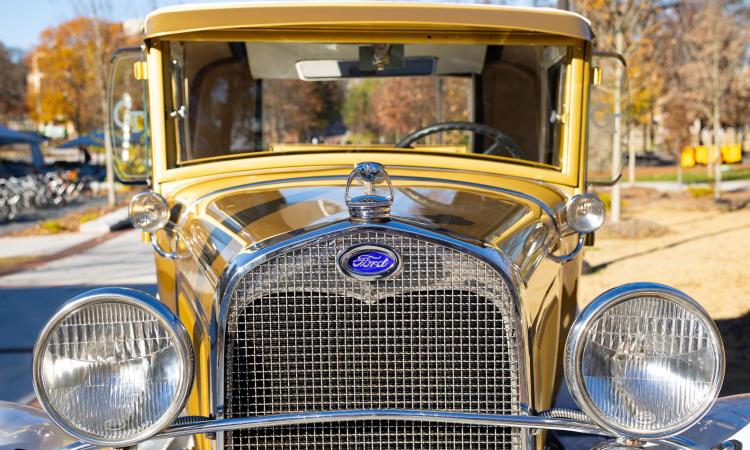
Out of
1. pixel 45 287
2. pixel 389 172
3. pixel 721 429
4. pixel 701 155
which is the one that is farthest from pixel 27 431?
pixel 701 155

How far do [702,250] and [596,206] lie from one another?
8396 mm

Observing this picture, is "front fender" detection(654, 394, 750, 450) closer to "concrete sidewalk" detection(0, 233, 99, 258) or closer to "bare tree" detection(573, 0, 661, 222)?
"bare tree" detection(573, 0, 661, 222)

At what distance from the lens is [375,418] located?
2078 millimetres

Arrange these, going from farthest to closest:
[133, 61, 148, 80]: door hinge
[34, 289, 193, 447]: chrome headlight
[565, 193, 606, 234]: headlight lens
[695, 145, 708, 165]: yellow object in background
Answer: [695, 145, 708, 165]: yellow object in background
[133, 61, 148, 80]: door hinge
[565, 193, 606, 234]: headlight lens
[34, 289, 193, 447]: chrome headlight

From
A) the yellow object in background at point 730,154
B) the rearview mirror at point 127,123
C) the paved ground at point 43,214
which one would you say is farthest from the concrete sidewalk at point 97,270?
the yellow object in background at point 730,154

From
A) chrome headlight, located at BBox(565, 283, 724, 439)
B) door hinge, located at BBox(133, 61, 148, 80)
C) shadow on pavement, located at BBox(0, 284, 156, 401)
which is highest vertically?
door hinge, located at BBox(133, 61, 148, 80)

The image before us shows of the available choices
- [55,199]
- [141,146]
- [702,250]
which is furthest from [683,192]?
[141,146]

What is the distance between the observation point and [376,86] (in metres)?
3.76

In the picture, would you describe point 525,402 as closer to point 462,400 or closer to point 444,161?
point 462,400

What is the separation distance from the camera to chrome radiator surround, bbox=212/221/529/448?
2.11 m

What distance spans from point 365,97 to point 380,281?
190 centimetres

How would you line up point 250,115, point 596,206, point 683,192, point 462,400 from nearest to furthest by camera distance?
1. point 462,400
2. point 596,206
3. point 250,115
4. point 683,192

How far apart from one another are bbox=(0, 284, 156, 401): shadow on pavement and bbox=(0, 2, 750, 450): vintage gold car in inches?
114

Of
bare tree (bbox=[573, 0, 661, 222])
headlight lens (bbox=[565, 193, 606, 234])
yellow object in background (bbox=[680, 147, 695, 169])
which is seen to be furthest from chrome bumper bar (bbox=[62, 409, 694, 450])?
yellow object in background (bbox=[680, 147, 695, 169])
